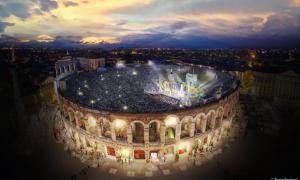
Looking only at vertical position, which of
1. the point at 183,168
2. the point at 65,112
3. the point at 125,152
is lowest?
the point at 183,168

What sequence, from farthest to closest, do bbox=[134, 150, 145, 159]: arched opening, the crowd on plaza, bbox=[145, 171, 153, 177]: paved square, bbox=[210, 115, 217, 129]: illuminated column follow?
1. the crowd on plaza
2. bbox=[210, 115, 217, 129]: illuminated column
3. bbox=[134, 150, 145, 159]: arched opening
4. bbox=[145, 171, 153, 177]: paved square

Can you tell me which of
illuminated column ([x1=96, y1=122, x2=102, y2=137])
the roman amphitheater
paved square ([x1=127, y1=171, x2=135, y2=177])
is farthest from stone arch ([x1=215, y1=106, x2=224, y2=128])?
illuminated column ([x1=96, y1=122, x2=102, y2=137])

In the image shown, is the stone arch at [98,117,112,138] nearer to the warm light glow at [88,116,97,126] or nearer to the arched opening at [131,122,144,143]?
the warm light glow at [88,116,97,126]

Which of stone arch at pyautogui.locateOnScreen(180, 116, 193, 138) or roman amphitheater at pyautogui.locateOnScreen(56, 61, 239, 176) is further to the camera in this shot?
stone arch at pyautogui.locateOnScreen(180, 116, 193, 138)

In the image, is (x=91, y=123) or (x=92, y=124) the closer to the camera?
(x=91, y=123)

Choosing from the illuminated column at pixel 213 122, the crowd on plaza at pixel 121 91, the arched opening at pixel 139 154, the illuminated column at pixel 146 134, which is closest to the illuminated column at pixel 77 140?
the crowd on plaza at pixel 121 91

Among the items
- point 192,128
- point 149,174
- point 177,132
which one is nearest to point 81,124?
point 149,174

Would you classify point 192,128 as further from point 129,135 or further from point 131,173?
point 131,173

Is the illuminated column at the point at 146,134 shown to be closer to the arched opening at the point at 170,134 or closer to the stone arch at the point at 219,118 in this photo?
the arched opening at the point at 170,134
